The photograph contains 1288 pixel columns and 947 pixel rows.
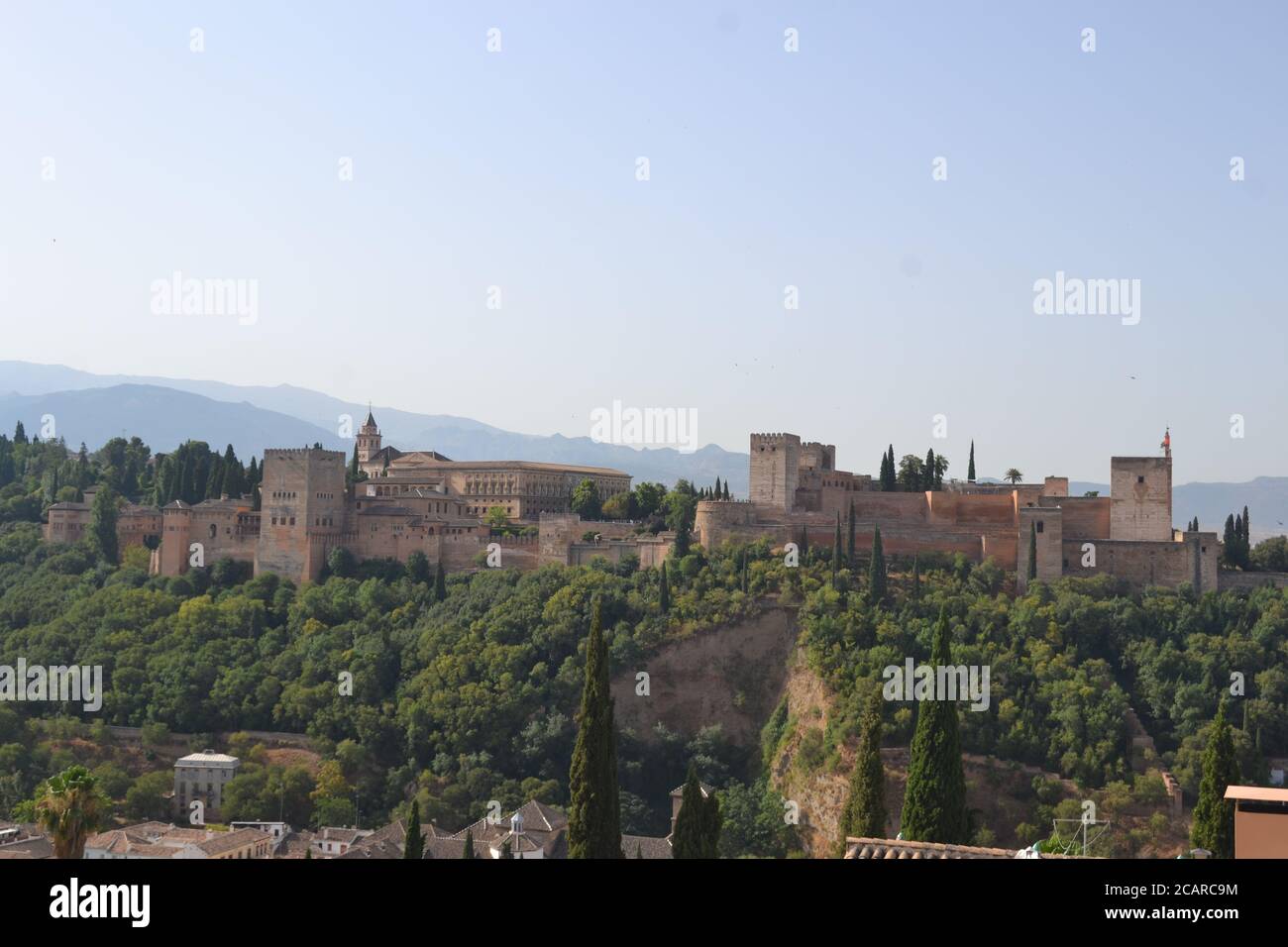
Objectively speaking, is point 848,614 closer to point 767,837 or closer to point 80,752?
point 767,837

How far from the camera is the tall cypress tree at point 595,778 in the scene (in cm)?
2580

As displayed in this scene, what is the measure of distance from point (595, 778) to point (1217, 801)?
10.1m

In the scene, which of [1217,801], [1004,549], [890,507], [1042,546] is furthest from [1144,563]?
[1217,801]

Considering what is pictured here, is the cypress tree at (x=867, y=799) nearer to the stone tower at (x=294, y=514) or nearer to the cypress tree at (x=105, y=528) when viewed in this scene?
the stone tower at (x=294, y=514)

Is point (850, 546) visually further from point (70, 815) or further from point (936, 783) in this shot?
point (70, 815)

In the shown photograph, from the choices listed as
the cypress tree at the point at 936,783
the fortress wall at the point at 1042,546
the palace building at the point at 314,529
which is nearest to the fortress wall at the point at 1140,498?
the fortress wall at the point at 1042,546

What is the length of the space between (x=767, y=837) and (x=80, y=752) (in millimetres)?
18671

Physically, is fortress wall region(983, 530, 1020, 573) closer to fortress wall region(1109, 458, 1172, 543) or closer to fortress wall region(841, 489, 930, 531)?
fortress wall region(841, 489, 930, 531)

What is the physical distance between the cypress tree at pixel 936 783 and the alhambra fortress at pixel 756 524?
15082 millimetres

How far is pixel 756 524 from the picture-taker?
145 ft

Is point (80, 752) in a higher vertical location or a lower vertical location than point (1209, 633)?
lower

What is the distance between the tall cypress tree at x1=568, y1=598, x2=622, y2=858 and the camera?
25.8 meters
